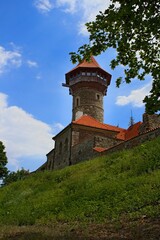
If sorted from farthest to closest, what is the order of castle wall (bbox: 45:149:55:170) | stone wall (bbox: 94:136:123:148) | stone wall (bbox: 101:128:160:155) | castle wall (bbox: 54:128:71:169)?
castle wall (bbox: 45:149:55:170)
castle wall (bbox: 54:128:71:169)
stone wall (bbox: 94:136:123:148)
stone wall (bbox: 101:128:160:155)

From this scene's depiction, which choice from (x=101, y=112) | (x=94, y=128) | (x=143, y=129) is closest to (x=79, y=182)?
(x=143, y=129)

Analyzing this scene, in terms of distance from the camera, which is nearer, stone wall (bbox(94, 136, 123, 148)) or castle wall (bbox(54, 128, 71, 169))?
stone wall (bbox(94, 136, 123, 148))

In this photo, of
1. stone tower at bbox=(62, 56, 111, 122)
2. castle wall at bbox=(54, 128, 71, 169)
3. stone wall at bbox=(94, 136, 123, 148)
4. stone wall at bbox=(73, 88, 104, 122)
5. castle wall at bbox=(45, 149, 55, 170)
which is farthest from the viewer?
stone tower at bbox=(62, 56, 111, 122)

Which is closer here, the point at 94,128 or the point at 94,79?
the point at 94,128

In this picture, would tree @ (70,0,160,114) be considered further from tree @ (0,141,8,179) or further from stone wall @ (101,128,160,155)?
tree @ (0,141,8,179)

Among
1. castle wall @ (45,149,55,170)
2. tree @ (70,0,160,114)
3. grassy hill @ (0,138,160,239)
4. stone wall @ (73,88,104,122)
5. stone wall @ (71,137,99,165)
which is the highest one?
stone wall @ (73,88,104,122)

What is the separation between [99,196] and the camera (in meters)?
11.8

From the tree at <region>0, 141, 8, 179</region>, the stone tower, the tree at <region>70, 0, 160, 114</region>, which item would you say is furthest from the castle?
the tree at <region>70, 0, 160, 114</region>

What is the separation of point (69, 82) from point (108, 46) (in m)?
37.2

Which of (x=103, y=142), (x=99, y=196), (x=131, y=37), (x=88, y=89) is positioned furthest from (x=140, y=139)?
(x=88, y=89)

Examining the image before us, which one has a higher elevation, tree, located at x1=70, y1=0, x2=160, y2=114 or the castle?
the castle

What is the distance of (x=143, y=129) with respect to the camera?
82.7 ft

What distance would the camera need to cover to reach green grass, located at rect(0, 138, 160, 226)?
10078mm

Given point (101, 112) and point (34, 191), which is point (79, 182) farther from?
point (101, 112)
